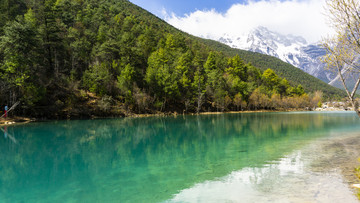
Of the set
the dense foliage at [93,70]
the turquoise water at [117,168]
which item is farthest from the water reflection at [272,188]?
the dense foliage at [93,70]

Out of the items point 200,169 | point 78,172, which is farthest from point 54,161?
point 200,169

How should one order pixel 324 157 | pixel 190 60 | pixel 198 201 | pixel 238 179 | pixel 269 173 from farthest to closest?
pixel 190 60 < pixel 324 157 < pixel 269 173 < pixel 238 179 < pixel 198 201

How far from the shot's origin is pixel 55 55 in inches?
2197

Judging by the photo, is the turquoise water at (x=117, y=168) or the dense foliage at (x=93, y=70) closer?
the turquoise water at (x=117, y=168)

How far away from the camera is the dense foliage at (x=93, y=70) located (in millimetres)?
42031

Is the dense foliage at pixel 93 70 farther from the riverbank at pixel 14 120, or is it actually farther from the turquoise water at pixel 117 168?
the turquoise water at pixel 117 168

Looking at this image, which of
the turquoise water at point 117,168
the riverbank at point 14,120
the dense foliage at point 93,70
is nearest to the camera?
the turquoise water at point 117,168

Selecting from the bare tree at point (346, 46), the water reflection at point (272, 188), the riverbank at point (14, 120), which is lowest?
the water reflection at point (272, 188)

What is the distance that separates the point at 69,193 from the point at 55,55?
182 ft

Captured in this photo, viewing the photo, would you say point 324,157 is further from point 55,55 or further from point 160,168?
point 55,55

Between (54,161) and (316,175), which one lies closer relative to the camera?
(316,175)

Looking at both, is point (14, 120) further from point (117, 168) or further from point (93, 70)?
point (117, 168)

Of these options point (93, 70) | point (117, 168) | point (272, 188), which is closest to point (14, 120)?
point (93, 70)

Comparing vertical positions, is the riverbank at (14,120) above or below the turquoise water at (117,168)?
above
